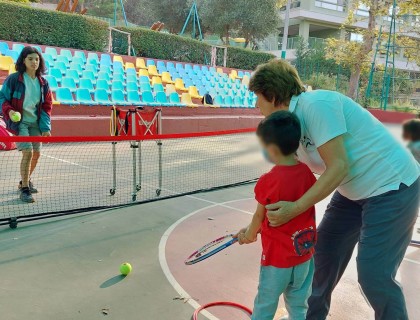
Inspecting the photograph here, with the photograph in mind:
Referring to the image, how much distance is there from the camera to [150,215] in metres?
5.28

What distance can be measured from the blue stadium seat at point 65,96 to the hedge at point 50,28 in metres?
5.47

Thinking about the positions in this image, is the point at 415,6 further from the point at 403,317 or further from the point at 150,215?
the point at 403,317

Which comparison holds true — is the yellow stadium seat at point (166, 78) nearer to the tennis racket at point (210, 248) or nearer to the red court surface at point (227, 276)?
the red court surface at point (227, 276)

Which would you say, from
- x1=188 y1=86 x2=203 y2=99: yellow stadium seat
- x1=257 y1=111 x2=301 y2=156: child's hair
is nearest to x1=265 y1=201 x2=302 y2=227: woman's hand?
x1=257 y1=111 x2=301 y2=156: child's hair

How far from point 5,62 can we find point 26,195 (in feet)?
28.2

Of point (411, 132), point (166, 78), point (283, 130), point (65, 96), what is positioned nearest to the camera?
point (283, 130)

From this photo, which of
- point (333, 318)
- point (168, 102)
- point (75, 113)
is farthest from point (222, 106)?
point (333, 318)

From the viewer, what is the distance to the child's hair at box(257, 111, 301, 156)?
200 centimetres

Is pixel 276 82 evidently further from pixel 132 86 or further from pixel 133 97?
pixel 132 86

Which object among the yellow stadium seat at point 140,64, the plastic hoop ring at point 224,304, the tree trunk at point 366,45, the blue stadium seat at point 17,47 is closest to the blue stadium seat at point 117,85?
the blue stadium seat at point 17,47

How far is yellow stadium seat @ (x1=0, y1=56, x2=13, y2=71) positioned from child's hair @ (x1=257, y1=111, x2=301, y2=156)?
1208cm

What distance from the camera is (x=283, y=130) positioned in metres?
2.00

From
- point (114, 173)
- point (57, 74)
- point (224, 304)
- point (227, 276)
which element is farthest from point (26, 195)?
point (57, 74)

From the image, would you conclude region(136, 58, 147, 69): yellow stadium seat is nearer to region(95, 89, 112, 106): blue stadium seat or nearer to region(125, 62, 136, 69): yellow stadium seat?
region(125, 62, 136, 69): yellow stadium seat
